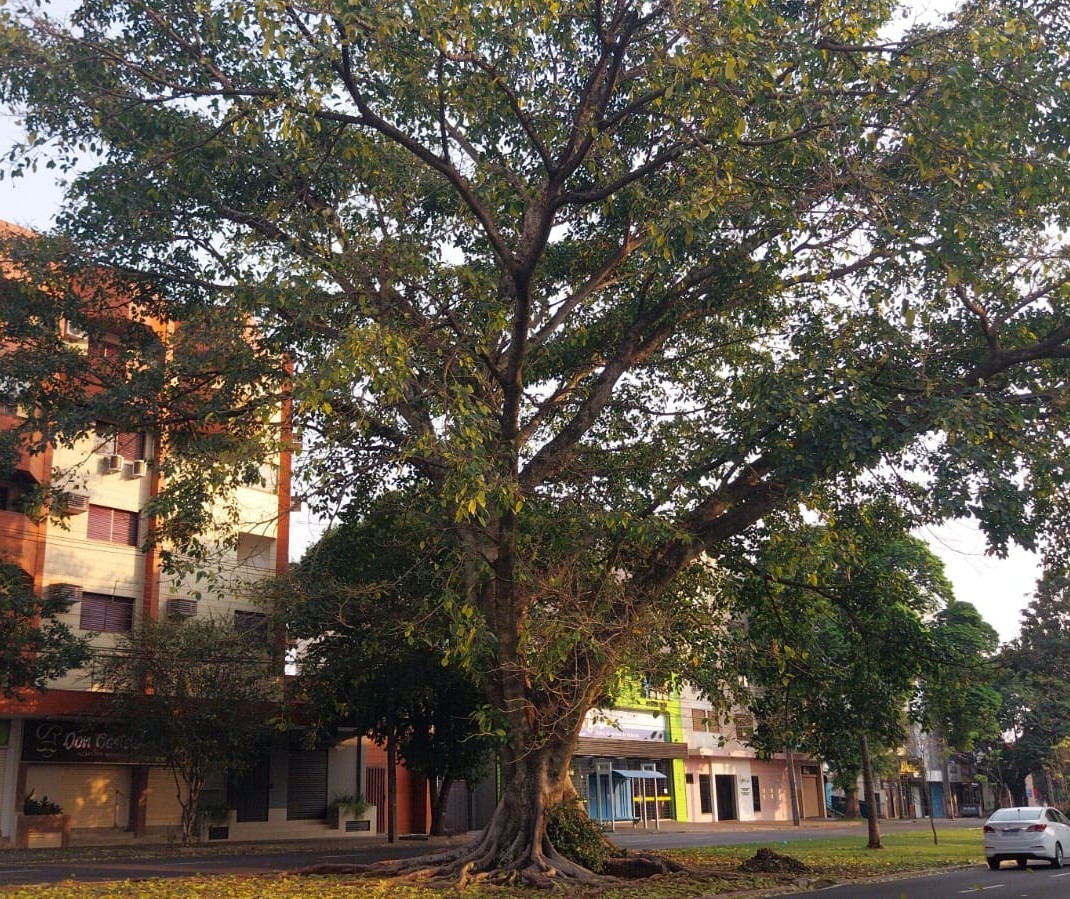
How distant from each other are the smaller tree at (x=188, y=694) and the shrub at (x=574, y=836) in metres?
14.4

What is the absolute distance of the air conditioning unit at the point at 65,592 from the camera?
2603cm

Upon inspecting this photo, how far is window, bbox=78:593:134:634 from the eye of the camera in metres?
30.3

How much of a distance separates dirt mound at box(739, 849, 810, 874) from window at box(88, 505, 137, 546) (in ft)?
69.5

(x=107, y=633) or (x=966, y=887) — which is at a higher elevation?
(x=107, y=633)

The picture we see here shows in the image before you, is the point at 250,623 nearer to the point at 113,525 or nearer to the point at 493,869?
the point at 113,525

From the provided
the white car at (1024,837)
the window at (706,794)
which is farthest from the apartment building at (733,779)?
the white car at (1024,837)

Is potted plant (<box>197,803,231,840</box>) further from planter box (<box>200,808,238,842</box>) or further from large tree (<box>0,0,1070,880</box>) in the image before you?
large tree (<box>0,0,1070,880</box>)

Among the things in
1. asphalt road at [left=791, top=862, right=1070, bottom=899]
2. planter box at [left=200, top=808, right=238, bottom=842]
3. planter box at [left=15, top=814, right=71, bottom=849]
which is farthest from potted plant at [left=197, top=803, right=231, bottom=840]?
asphalt road at [left=791, top=862, right=1070, bottom=899]

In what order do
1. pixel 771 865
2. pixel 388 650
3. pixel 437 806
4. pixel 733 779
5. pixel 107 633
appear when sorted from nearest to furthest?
pixel 771 865, pixel 388 650, pixel 107 633, pixel 437 806, pixel 733 779

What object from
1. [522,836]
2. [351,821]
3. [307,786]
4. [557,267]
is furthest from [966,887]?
[307,786]

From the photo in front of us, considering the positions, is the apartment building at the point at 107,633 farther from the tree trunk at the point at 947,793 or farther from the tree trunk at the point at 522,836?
the tree trunk at the point at 947,793

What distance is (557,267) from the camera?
17.9 metres

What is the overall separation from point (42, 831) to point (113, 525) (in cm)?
866

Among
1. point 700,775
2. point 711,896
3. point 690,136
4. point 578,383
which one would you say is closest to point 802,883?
point 711,896
